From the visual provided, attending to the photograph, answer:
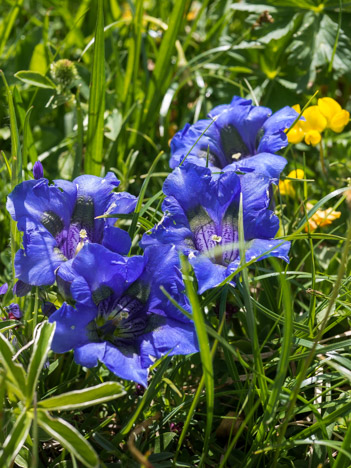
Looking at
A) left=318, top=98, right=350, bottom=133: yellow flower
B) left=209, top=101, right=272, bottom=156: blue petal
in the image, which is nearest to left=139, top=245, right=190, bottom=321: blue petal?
left=209, top=101, right=272, bottom=156: blue petal

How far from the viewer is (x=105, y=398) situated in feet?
4.13

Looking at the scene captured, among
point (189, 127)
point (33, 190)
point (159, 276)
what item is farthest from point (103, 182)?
point (189, 127)

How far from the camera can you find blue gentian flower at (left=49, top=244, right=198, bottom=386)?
136 cm

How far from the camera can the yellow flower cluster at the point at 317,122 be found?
7.38ft

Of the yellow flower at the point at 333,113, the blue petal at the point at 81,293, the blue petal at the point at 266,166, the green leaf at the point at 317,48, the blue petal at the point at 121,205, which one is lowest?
the blue petal at the point at 81,293

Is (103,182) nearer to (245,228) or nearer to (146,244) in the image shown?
(146,244)

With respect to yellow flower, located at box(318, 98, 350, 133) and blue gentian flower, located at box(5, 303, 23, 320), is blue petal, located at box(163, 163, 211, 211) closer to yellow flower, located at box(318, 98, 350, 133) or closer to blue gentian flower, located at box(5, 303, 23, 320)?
blue gentian flower, located at box(5, 303, 23, 320)

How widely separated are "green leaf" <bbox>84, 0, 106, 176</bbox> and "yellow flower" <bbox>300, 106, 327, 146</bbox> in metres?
0.75

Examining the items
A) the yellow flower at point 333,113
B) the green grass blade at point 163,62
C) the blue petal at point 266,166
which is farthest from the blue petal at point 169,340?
the green grass blade at point 163,62

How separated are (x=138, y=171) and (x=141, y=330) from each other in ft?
4.10

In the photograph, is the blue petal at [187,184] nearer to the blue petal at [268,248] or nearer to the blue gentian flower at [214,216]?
the blue gentian flower at [214,216]

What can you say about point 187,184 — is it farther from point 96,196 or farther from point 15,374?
point 15,374

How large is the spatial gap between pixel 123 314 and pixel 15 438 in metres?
0.42

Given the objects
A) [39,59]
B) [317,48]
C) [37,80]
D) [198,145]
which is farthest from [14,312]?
[317,48]
